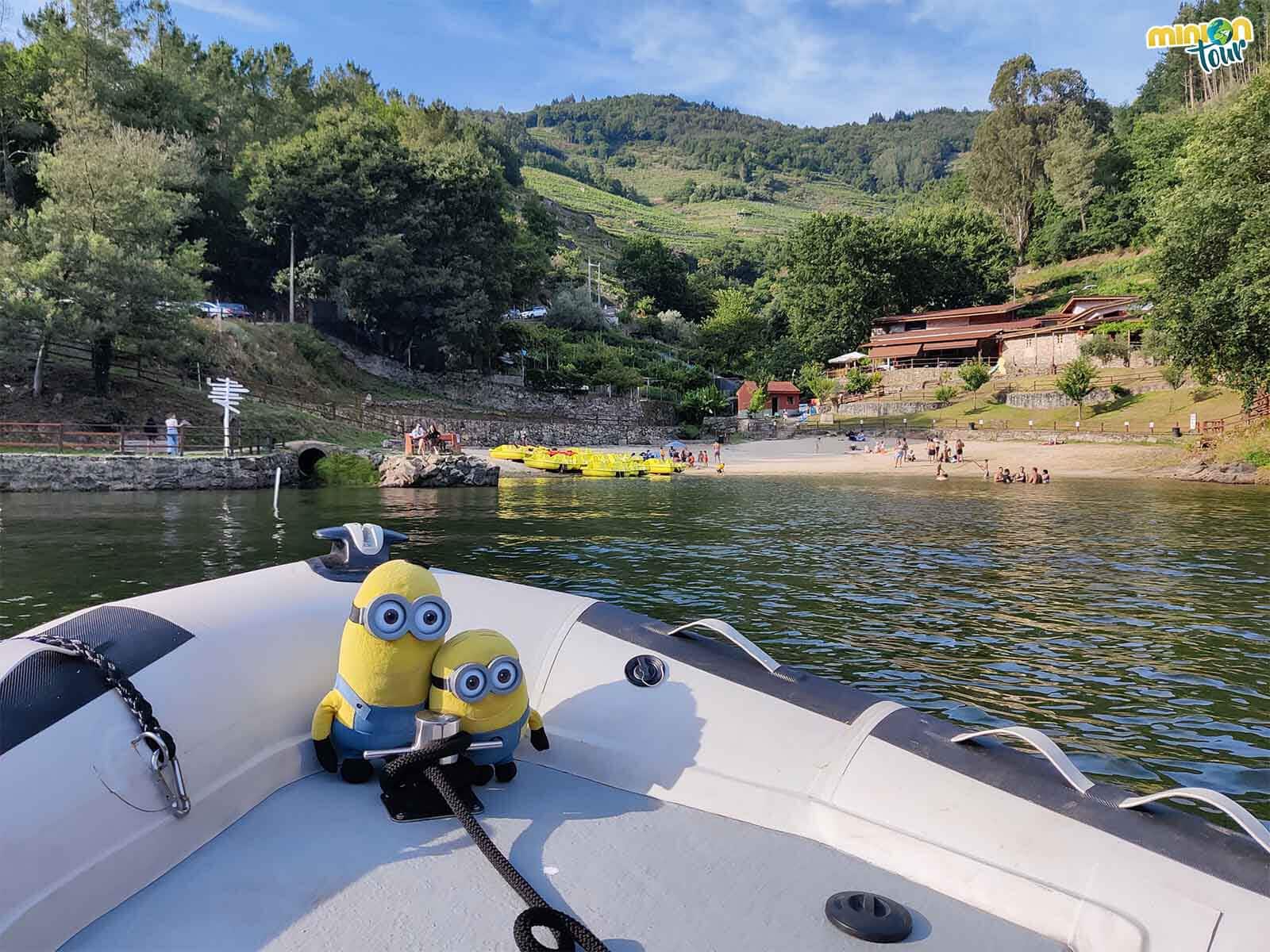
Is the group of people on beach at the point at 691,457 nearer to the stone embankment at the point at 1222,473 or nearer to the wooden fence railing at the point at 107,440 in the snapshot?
the stone embankment at the point at 1222,473

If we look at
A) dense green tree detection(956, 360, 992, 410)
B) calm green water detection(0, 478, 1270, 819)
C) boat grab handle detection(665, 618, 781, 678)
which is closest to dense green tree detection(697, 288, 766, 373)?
dense green tree detection(956, 360, 992, 410)

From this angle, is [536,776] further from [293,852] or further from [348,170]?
A: [348,170]

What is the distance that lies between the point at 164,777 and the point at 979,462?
37796mm

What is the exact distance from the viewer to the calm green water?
19.8 feet

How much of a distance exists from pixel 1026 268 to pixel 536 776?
91995 millimetres

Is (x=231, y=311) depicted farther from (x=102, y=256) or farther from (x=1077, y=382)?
(x=1077, y=382)

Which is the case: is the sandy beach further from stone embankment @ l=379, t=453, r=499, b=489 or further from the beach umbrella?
the beach umbrella

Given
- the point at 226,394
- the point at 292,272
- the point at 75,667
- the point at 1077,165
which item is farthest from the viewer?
the point at 1077,165

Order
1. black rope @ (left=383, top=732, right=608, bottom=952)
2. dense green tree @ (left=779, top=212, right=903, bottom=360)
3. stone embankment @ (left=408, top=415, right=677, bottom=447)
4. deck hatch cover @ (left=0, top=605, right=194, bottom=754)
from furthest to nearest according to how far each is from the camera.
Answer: dense green tree @ (left=779, top=212, right=903, bottom=360), stone embankment @ (left=408, top=415, right=677, bottom=447), deck hatch cover @ (left=0, top=605, right=194, bottom=754), black rope @ (left=383, top=732, right=608, bottom=952)

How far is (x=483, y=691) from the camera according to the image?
10.8ft

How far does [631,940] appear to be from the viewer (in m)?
2.50

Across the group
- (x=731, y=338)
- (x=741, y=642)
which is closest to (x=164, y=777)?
(x=741, y=642)

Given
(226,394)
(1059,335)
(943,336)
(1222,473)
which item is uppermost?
(943,336)

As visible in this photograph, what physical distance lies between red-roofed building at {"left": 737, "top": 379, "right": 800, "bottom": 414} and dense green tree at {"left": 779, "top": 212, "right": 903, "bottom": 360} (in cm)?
619
